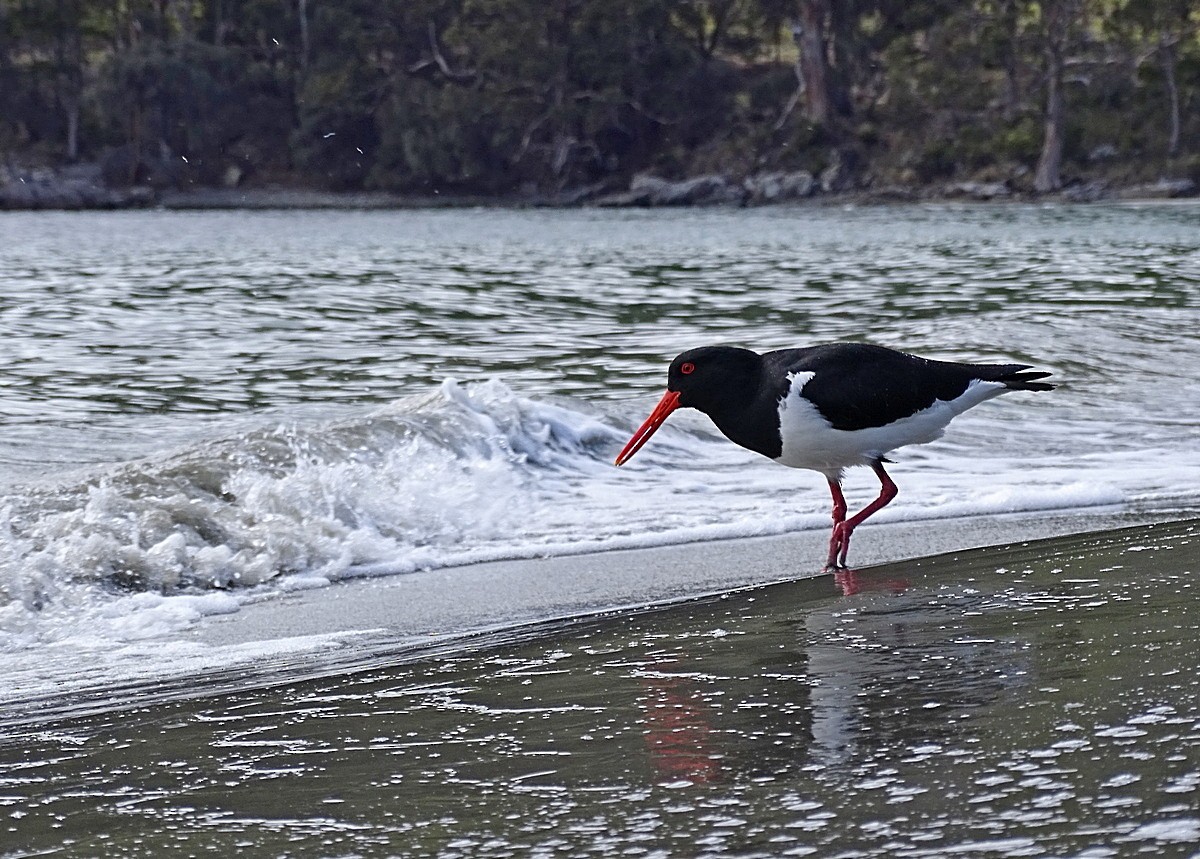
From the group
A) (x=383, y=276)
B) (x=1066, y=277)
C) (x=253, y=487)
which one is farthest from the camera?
(x=383, y=276)

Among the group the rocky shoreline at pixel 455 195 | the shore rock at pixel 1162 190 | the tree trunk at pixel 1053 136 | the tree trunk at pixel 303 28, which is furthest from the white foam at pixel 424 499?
the tree trunk at pixel 303 28

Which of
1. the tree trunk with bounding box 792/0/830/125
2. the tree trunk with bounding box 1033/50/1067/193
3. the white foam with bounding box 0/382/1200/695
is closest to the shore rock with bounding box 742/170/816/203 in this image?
the tree trunk with bounding box 792/0/830/125

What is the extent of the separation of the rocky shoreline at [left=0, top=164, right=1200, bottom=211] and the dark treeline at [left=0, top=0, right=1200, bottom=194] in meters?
0.88

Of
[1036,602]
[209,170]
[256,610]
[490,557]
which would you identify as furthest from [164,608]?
[209,170]

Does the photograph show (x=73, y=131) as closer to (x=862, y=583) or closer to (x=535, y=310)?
(x=535, y=310)

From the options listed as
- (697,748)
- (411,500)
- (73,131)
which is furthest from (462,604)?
(73,131)

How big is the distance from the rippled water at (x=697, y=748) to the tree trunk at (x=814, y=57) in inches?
2816

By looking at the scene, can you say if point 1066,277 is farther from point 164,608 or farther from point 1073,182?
point 1073,182

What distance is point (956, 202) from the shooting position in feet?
227

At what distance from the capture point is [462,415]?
934 cm

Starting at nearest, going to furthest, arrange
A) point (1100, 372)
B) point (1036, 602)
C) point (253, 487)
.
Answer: point (1036, 602)
point (253, 487)
point (1100, 372)

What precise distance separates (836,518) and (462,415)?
10.5 feet

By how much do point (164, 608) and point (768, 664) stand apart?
7.74 ft

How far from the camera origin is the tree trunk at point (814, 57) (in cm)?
7400
